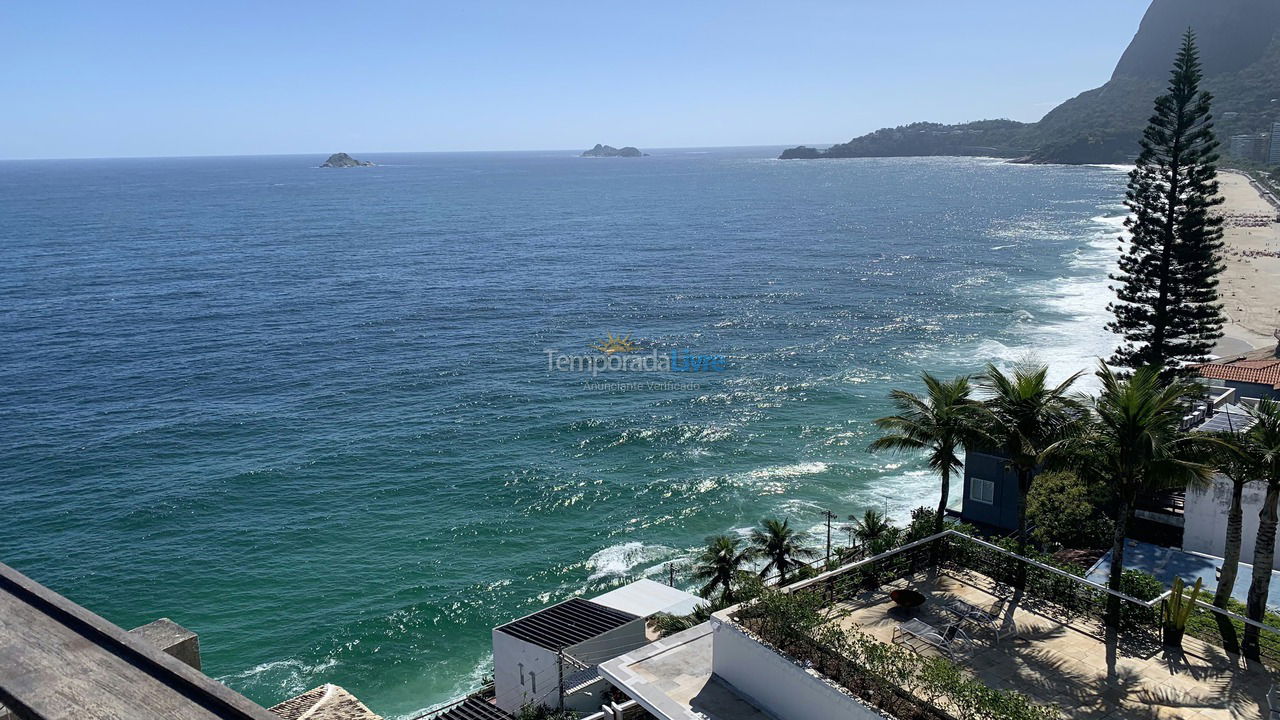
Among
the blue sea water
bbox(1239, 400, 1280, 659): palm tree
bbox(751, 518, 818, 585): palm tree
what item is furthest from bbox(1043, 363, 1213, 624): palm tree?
the blue sea water

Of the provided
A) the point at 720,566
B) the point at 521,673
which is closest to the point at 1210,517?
the point at 720,566

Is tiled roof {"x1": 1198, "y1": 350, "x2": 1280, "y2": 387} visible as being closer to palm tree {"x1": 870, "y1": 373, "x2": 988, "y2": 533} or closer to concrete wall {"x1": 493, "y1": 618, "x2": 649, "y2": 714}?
palm tree {"x1": 870, "y1": 373, "x2": 988, "y2": 533}

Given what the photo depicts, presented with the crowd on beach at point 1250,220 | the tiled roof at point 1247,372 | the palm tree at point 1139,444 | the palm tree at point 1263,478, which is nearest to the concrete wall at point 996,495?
the palm tree at point 1263,478

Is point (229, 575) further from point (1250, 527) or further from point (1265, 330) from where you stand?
point (1265, 330)

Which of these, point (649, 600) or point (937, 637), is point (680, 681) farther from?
point (649, 600)

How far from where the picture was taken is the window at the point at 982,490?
27047 mm

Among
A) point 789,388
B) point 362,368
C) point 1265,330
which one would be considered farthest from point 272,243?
point 1265,330

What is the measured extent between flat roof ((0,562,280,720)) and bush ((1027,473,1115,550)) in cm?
2352

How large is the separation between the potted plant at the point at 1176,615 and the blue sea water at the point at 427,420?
19248 millimetres

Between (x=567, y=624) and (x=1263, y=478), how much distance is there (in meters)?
14.7

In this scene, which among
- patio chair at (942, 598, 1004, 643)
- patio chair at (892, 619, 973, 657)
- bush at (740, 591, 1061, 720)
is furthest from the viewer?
patio chair at (942, 598, 1004, 643)

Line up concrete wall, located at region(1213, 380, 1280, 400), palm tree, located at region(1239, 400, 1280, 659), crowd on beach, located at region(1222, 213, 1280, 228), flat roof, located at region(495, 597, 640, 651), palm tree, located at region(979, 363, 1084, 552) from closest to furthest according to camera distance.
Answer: palm tree, located at region(1239, 400, 1280, 659)
palm tree, located at region(979, 363, 1084, 552)
flat roof, located at region(495, 597, 640, 651)
concrete wall, located at region(1213, 380, 1280, 400)
crowd on beach, located at region(1222, 213, 1280, 228)

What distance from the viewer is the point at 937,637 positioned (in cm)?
1442

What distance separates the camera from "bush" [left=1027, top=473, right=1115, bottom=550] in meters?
24.2
